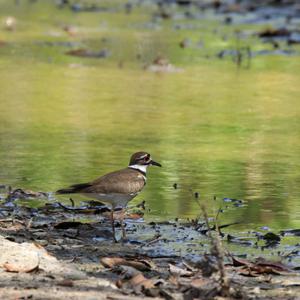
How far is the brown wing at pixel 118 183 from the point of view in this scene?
23.7ft

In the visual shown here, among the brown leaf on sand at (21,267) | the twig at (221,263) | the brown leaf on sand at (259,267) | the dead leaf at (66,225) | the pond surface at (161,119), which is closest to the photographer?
the twig at (221,263)

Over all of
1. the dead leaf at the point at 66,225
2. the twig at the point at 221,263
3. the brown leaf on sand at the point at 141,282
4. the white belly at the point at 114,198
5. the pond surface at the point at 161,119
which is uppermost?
the twig at the point at 221,263

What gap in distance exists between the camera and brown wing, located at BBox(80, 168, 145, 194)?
7.22 metres

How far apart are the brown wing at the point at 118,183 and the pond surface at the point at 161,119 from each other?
30 centimetres

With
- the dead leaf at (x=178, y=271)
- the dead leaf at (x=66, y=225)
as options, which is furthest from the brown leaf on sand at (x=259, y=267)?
the dead leaf at (x=66, y=225)

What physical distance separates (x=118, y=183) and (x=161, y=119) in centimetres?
380

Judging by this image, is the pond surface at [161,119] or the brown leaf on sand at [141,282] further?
the pond surface at [161,119]

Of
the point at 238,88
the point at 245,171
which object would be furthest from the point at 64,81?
the point at 245,171

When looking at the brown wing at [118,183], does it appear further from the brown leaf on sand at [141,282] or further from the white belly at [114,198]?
the brown leaf on sand at [141,282]

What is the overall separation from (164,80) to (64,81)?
114 cm

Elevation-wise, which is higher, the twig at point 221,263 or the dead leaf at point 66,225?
the twig at point 221,263

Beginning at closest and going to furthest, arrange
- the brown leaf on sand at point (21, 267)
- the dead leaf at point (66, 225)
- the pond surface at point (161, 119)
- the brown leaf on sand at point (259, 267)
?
the brown leaf on sand at point (21, 267) < the brown leaf on sand at point (259, 267) < the dead leaf at point (66, 225) < the pond surface at point (161, 119)

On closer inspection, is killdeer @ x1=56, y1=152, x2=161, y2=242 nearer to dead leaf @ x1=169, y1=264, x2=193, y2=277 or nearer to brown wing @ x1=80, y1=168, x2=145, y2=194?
brown wing @ x1=80, y1=168, x2=145, y2=194

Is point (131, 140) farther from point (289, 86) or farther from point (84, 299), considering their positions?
point (84, 299)
